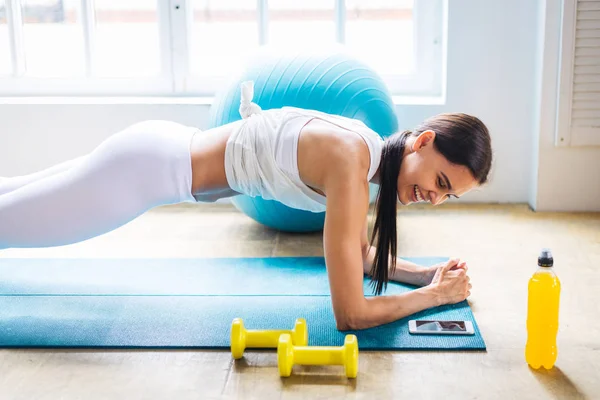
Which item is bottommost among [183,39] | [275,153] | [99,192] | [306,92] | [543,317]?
[543,317]

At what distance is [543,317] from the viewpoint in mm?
1946

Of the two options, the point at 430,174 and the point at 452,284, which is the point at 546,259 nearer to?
the point at 430,174

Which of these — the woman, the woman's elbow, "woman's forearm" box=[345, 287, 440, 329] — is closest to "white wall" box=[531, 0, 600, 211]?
the woman

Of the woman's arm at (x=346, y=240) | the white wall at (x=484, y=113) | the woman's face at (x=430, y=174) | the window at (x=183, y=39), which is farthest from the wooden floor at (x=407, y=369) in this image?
the window at (x=183, y=39)

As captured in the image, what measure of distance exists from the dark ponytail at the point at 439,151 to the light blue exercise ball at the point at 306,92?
2.19 feet

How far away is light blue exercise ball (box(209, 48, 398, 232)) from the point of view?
2.77m

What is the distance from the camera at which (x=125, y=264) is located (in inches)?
111

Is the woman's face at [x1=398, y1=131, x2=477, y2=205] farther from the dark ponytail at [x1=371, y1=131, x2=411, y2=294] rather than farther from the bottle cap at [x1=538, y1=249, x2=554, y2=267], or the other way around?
the bottle cap at [x1=538, y1=249, x2=554, y2=267]

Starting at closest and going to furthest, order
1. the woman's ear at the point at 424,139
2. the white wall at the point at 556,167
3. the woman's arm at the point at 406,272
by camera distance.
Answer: the woman's ear at the point at 424,139 < the woman's arm at the point at 406,272 < the white wall at the point at 556,167

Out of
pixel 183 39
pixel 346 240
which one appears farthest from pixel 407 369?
pixel 183 39

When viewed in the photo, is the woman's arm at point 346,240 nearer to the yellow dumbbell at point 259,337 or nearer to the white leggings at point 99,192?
the yellow dumbbell at point 259,337

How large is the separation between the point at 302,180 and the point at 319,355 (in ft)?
1.66

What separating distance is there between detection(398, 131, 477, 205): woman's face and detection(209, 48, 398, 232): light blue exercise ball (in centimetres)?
74

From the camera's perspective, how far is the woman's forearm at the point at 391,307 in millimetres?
2111
